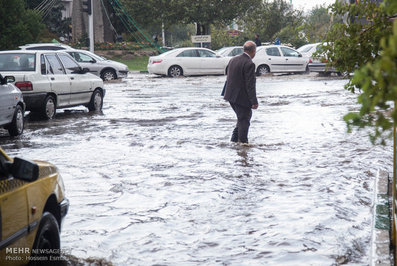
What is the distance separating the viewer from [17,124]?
526 inches


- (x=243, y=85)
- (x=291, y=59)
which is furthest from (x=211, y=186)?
(x=291, y=59)

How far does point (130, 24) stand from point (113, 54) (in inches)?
298

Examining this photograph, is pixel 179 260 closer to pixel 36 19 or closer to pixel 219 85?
pixel 219 85

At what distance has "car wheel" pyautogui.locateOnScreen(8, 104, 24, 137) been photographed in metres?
13.2

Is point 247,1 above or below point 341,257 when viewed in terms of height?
above

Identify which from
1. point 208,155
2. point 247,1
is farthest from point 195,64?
point 208,155

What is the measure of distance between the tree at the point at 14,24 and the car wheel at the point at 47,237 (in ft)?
105

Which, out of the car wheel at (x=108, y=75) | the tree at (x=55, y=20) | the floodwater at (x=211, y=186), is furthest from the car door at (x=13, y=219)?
the tree at (x=55, y=20)

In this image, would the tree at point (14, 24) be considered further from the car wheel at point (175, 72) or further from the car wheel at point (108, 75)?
the car wheel at point (175, 72)

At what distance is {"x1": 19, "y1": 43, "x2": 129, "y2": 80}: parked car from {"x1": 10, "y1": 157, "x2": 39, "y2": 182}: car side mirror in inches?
976

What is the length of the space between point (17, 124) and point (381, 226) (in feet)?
28.3

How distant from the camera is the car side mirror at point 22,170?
3995mm

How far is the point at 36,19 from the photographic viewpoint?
37.9 m

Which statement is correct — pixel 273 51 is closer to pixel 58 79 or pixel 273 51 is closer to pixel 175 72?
pixel 175 72
